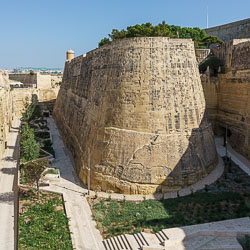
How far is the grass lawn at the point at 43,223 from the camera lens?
10.4m

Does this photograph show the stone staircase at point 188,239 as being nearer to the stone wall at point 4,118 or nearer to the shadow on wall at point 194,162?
the shadow on wall at point 194,162

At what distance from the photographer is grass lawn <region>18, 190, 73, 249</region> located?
34.0 ft

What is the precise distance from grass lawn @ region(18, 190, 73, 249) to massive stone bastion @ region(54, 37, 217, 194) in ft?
8.87

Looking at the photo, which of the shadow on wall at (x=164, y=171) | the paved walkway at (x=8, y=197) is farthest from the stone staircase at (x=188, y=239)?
the paved walkway at (x=8, y=197)

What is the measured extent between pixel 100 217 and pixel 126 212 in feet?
3.85

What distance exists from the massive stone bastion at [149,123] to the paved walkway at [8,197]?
417cm

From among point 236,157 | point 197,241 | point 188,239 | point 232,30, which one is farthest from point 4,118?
point 232,30

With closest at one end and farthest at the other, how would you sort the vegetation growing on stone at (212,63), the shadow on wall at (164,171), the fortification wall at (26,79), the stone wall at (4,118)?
1. the shadow on wall at (164,171)
2. the stone wall at (4,118)
3. the vegetation growing on stone at (212,63)
4. the fortification wall at (26,79)

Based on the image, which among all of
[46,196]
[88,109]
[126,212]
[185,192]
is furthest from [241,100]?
[46,196]

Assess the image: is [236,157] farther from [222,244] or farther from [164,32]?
[164,32]

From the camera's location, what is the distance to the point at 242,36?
30.6 m

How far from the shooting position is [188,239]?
10484mm

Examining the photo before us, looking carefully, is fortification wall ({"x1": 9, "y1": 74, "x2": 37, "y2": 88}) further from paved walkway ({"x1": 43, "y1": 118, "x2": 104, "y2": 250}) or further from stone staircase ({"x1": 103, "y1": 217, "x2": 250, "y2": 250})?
stone staircase ({"x1": 103, "y1": 217, "x2": 250, "y2": 250})

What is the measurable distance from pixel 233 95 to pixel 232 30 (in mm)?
15098
